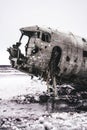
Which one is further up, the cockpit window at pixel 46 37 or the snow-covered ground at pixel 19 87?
the cockpit window at pixel 46 37

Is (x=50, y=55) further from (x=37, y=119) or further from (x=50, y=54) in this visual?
(x=37, y=119)

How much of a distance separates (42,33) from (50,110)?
12.2 feet

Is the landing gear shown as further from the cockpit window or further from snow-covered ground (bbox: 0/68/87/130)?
snow-covered ground (bbox: 0/68/87/130)

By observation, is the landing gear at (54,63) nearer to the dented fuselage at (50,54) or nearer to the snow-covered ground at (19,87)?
the dented fuselage at (50,54)

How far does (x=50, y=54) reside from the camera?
12719mm

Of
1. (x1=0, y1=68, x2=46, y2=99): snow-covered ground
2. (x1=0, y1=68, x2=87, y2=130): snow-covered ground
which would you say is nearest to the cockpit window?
(x1=0, y1=68, x2=46, y2=99): snow-covered ground

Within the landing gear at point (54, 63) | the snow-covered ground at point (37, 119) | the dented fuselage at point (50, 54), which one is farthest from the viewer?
the landing gear at point (54, 63)

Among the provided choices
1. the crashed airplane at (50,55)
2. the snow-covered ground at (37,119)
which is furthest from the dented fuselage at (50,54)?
the snow-covered ground at (37,119)

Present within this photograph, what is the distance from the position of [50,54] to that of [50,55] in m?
0.05

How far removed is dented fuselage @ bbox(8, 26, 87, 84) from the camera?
12.3 m

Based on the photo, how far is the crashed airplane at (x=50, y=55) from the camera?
1227 cm

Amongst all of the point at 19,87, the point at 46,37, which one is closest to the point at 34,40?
the point at 46,37

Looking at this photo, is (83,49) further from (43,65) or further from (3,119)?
(3,119)

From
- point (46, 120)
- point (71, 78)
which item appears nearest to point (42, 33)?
point (71, 78)
